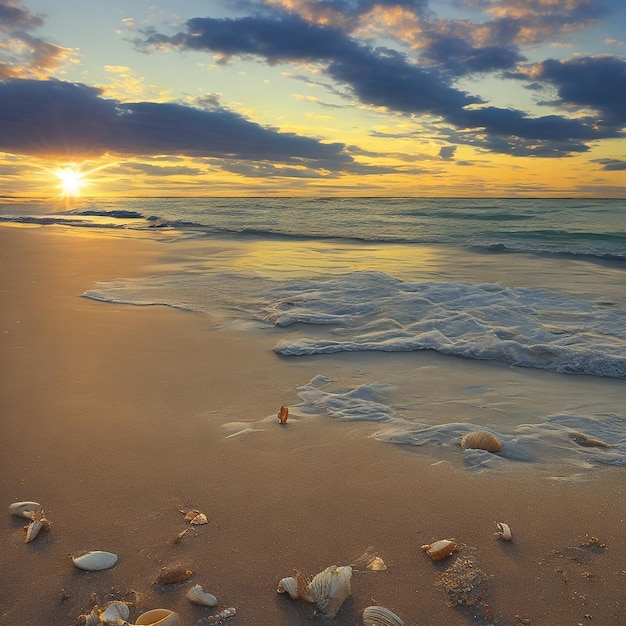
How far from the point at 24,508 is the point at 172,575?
76 cm

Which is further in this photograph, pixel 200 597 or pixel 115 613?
pixel 200 597

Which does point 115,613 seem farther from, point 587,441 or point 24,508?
point 587,441

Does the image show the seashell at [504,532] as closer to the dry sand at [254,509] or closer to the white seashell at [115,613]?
the dry sand at [254,509]

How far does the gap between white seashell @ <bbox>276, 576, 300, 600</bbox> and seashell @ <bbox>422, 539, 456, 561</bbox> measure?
0.50 metres

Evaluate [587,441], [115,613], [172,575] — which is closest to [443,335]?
[587,441]

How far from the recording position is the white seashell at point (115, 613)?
1.54 metres

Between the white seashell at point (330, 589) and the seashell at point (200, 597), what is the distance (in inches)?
11.8

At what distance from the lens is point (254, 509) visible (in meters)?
2.22

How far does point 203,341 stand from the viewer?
4.66 metres

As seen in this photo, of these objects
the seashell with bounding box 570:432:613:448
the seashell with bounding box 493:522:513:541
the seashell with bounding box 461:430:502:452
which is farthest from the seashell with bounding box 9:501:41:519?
the seashell with bounding box 570:432:613:448

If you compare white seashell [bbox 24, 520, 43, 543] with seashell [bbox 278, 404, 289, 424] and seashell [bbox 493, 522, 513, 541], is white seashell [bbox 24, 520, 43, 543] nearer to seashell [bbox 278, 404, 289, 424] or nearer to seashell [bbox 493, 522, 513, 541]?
seashell [bbox 278, 404, 289, 424]

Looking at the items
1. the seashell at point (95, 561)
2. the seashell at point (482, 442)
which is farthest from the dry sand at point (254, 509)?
the seashell at point (482, 442)

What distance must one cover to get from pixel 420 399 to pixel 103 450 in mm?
1854

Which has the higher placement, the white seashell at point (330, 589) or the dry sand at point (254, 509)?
the white seashell at point (330, 589)
